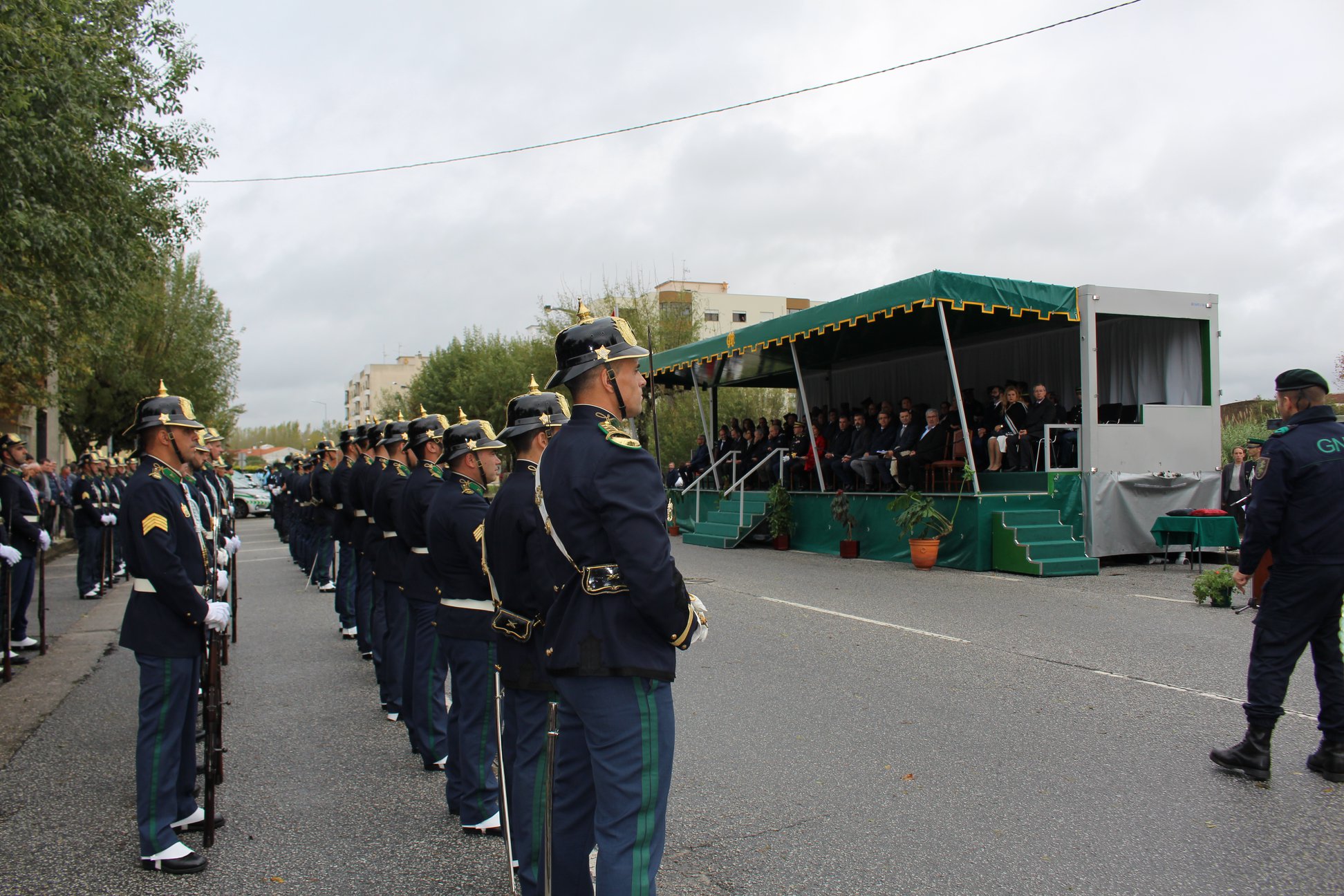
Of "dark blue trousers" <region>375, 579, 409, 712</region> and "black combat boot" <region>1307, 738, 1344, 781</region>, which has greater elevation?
"dark blue trousers" <region>375, 579, 409, 712</region>

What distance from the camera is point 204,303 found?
35.8 metres

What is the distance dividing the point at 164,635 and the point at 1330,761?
567 centimetres

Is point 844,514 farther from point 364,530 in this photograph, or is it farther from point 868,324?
point 364,530

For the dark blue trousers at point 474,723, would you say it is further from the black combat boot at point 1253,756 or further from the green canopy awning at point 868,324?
the green canopy awning at point 868,324

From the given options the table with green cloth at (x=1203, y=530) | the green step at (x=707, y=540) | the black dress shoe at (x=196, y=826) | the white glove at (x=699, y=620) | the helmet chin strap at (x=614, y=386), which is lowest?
the black dress shoe at (x=196, y=826)

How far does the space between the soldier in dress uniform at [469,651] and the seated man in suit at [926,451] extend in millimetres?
13133

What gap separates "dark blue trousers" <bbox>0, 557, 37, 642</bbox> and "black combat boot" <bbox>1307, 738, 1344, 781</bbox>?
1041 centimetres

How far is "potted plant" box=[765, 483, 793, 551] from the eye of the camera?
19.3m

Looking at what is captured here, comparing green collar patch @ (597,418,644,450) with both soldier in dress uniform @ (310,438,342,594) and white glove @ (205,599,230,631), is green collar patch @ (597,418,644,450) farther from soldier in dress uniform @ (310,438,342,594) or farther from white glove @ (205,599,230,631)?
soldier in dress uniform @ (310,438,342,594)

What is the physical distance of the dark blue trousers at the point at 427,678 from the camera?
5195mm

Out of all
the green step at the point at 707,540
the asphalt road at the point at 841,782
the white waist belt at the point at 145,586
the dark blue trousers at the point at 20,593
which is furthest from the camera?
the green step at the point at 707,540

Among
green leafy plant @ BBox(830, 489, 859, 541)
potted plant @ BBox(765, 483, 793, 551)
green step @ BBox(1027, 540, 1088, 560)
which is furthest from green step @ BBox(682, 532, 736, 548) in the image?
green step @ BBox(1027, 540, 1088, 560)

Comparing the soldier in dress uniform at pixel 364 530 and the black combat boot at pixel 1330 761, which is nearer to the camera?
the black combat boot at pixel 1330 761

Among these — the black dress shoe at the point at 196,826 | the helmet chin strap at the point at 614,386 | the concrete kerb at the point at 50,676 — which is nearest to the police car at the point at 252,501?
the concrete kerb at the point at 50,676
